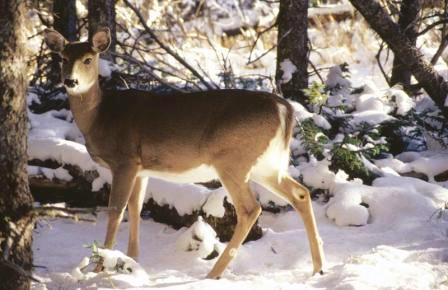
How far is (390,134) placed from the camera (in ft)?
25.6

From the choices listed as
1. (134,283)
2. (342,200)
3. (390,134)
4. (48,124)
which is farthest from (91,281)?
(390,134)

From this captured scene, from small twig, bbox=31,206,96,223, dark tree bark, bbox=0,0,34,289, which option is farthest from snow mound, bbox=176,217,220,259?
small twig, bbox=31,206,96,223

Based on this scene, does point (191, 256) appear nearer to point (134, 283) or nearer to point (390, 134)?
point (134, 283)

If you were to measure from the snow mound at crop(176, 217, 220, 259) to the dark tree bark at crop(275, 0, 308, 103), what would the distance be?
287 cm

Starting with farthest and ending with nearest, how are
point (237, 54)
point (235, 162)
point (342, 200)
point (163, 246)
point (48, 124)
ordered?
1. point (237, 54)
2. point (48, 124)
3. point (342, 200)
4. point (163, 246)
5. point (235, 162)

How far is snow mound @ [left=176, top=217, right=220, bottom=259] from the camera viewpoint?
17.4 ft

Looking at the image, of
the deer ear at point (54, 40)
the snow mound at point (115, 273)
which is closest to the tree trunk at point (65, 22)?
the deer ear at point (54, 40)

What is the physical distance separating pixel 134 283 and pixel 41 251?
47.8 inches

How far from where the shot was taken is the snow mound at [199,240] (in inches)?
209

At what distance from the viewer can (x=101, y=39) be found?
534 cm

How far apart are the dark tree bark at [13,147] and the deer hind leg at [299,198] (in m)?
2.09

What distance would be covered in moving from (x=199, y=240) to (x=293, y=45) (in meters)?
3.35

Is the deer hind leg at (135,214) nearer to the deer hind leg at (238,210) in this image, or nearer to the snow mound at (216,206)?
the snow mound at (216,206)

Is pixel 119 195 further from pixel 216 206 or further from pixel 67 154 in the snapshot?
pixel 67 154
